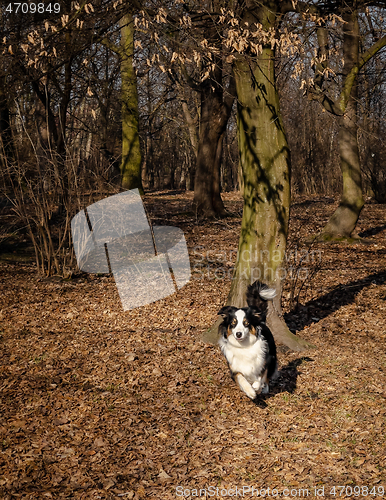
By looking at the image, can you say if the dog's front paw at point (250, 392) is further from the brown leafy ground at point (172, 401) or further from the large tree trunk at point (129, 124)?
the large tree trunk at point (129, 124)

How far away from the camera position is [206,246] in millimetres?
12062

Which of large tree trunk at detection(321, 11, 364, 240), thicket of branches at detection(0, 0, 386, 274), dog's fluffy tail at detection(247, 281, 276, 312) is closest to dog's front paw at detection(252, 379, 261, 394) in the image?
dog's fluffy tail at detection(247, 281, 276, 312)

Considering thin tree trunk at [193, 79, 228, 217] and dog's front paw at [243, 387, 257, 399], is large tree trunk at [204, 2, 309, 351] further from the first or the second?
thin tree trunk at [193, 79, 228, 217]

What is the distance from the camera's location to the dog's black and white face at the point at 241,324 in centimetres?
480

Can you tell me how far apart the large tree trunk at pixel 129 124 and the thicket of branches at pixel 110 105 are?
513 mm

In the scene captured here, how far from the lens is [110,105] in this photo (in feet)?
66.5

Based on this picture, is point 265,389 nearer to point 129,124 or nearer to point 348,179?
point 348,179

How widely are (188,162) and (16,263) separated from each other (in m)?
26.4

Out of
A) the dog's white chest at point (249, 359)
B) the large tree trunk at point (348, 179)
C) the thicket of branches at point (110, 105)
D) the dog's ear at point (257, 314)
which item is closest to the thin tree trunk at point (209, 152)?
the thicket of branches at point (110, 105)

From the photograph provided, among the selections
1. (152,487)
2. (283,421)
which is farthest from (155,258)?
(152,487)

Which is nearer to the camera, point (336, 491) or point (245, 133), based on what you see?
point (336, 491)

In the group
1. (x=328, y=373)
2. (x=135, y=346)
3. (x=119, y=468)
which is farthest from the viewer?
(x=135, y=346)

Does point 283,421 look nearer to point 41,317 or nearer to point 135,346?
point 135,346

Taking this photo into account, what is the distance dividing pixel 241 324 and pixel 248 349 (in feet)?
1.16
